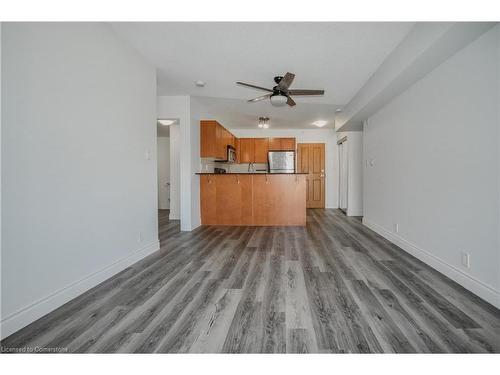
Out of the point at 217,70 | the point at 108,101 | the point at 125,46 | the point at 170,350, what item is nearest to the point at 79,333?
the point at 170,350

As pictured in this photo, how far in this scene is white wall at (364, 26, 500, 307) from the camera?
1749mm

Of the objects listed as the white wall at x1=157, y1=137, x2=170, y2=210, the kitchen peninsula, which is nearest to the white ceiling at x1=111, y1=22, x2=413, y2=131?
the kitchen peninsula

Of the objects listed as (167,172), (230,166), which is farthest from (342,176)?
(167,172)

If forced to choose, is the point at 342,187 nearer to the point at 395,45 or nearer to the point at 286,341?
the point at 395,45

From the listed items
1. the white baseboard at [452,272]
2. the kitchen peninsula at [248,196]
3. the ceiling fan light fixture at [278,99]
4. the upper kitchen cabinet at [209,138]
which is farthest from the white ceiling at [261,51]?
the white baseboard at [452,272]

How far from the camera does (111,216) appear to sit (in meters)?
2.26

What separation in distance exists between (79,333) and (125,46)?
268cm

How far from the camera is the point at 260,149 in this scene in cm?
694

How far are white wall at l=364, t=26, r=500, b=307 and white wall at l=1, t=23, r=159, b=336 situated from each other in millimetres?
3227

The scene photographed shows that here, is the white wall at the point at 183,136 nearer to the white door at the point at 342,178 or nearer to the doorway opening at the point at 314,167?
the doorway opening at the point at 314,167

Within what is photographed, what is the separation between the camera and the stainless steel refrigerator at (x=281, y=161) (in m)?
6.77

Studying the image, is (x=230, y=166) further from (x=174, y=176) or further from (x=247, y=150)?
(x=174, y=176)

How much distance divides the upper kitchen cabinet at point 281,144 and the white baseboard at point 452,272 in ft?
13.3

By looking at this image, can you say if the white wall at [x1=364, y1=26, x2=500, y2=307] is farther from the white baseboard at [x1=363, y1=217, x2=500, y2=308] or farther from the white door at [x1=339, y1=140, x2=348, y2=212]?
the white door at [x1=339, y1=140, x2=348, y2=212]
